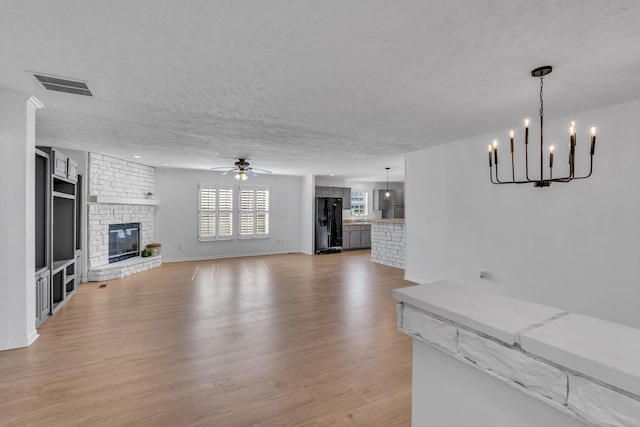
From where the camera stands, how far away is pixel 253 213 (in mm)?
8852

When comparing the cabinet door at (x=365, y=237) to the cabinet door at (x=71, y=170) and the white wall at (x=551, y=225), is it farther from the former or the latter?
the cabinet door at (x=71, y=170)

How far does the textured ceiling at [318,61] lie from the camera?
5.42 ft

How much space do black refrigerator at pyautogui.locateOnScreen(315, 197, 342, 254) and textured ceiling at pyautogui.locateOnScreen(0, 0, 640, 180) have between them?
5.29m

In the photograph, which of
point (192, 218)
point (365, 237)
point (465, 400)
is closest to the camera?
point (465, 400)

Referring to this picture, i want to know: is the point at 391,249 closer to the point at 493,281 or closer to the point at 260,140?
the point at 493,281

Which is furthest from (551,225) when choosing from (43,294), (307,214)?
(307,214)

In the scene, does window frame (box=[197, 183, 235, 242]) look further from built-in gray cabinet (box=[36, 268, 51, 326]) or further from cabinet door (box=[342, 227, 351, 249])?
built-in gray cabinet (box=[36, 268, 51, 326])

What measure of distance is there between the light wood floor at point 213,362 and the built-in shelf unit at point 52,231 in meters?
0.25

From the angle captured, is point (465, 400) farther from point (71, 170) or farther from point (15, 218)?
point (71, 170)

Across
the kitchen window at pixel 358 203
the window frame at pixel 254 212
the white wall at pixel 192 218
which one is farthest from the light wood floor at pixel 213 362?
the kitchen window at pixel 358 203

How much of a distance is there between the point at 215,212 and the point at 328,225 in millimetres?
3331

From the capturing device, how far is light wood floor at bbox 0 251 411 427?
206cm

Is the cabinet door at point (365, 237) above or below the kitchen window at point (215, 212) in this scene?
below

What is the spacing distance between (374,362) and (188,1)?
9.70 feet
